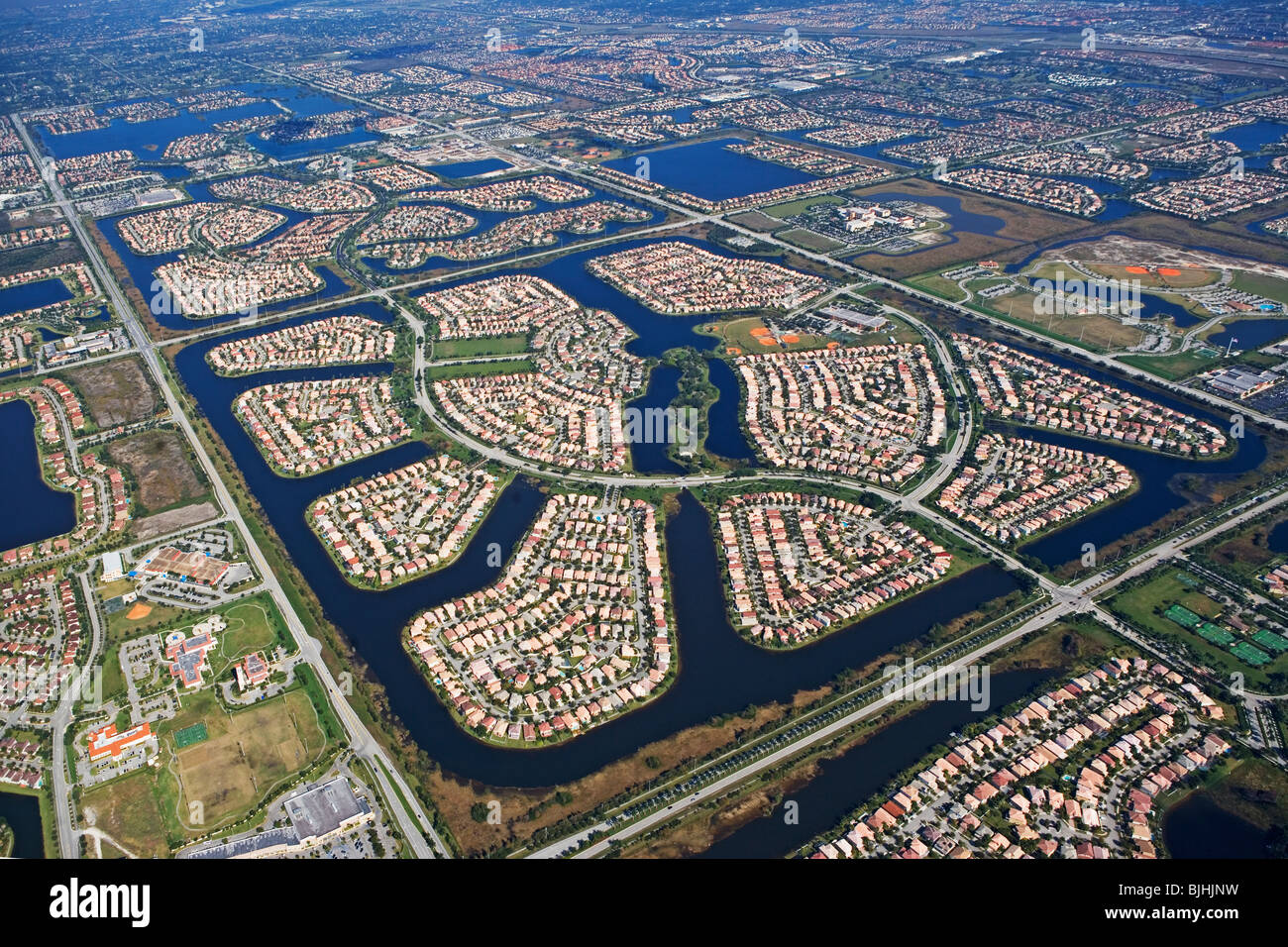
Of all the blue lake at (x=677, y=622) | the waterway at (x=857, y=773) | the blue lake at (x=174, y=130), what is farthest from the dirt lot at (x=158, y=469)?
the blue lake at (x=174, y=130)

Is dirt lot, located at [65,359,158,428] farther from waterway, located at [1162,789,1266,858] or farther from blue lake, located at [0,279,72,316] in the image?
waterway, located at [1162,789,1266,858]

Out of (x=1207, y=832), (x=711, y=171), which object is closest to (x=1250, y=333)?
(x=1207, y=832)

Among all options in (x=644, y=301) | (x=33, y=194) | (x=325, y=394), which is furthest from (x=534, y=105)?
(x=325, y=394)

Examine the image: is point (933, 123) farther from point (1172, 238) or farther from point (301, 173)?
point (301, 173)

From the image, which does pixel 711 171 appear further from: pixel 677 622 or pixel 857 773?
pixel 857 773

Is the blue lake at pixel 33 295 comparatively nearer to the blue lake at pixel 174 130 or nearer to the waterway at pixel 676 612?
the waterway at pixel 676 612

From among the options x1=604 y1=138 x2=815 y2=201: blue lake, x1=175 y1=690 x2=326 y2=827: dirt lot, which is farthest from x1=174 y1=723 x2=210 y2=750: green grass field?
x1=604 y1=138 x2=815 y2=201: blue lake
